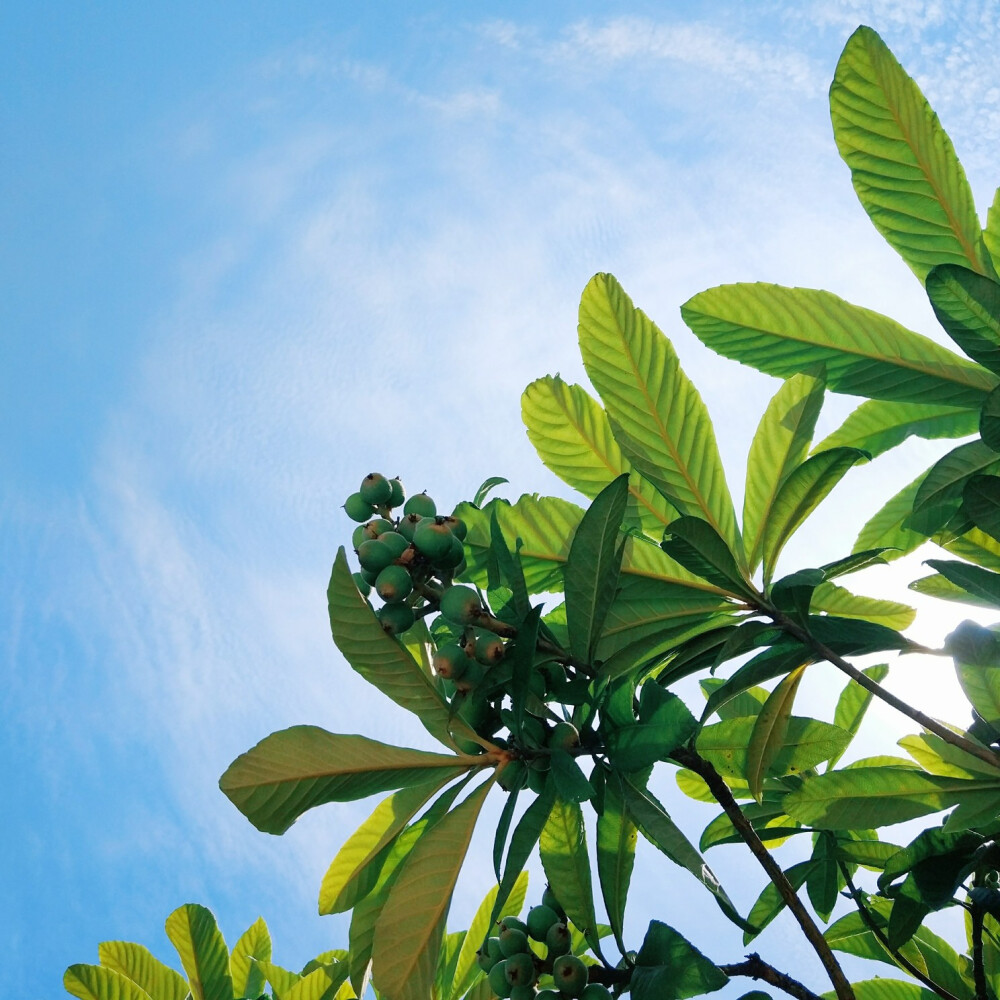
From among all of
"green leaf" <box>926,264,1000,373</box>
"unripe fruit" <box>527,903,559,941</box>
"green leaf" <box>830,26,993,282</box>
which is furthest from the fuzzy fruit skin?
"green leaf" <box>830,26,993,282</box>

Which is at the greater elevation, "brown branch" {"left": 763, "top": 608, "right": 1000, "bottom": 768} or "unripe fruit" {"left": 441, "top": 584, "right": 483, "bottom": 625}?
"unripe fruit" {"left": 441, "top": 584, "right": 483, "bottom": 625}

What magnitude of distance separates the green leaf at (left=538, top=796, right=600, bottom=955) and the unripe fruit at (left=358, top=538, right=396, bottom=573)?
675 mm

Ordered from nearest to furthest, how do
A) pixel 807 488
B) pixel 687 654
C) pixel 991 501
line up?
pixel 991 501 < pixel 807 488 < pixel 687 654

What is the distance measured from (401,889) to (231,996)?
1.25 m

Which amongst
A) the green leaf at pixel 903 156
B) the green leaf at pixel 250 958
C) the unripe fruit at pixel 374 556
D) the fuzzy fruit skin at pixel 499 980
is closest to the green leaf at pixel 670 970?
the fuzzy fruit skin at pixel 499 980

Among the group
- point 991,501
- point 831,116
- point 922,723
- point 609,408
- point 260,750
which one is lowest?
point 922,723

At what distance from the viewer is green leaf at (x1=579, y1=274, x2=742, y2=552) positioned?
1837 millimetres

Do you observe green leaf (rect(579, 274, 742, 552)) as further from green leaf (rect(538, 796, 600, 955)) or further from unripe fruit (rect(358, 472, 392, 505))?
green leaf (rect(538, 796, 600, 955))

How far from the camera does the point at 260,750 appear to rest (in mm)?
1739

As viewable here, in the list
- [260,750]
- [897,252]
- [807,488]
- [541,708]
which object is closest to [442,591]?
[541,708]

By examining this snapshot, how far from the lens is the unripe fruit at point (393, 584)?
1.73 metres

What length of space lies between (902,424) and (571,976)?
4.67ft

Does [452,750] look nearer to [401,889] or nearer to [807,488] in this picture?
[401,889]

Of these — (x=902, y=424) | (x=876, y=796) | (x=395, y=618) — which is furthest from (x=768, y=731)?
(x=395, y=618)
